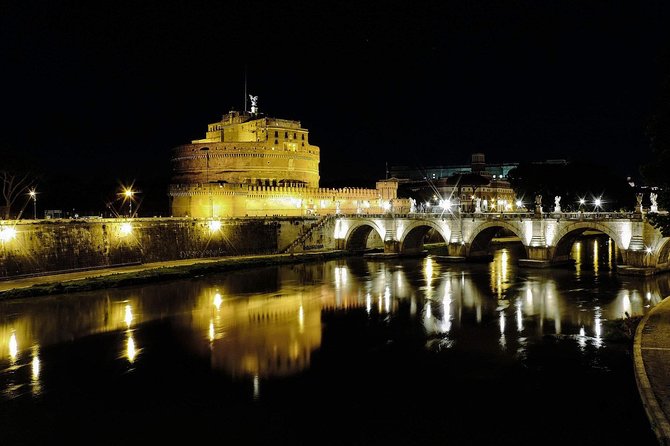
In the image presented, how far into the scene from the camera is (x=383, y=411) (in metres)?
12.0

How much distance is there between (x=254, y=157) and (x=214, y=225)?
13823mm

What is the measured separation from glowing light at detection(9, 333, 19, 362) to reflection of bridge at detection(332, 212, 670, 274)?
24.9 metres

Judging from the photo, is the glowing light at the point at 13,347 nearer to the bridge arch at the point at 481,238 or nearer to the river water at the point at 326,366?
the river water at the point at 326,366

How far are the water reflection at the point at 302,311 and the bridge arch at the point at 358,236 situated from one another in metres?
10.8

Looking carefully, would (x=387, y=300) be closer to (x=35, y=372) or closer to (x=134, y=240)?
(x=35, y=372)

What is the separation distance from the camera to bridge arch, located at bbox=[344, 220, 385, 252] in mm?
43409

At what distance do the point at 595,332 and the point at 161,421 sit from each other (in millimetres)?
12658

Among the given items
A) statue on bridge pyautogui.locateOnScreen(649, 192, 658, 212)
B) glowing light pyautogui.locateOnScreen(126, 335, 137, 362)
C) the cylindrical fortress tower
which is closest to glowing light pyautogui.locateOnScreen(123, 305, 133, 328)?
glowing light pyautogui.locateOnScreen(126, 335, 137, 362)

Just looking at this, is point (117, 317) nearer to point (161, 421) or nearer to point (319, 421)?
point (161, 421)

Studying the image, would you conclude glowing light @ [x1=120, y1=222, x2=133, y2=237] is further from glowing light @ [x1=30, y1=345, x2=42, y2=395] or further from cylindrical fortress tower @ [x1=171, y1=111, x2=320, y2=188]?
cylindrical fortress tower @ [x1=171, y1=111, x2=320, y2=188]

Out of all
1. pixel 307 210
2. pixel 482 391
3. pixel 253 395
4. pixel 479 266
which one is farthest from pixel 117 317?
pixel 307 210

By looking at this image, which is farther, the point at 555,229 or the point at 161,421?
the point at 555,229

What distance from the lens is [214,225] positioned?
128ft

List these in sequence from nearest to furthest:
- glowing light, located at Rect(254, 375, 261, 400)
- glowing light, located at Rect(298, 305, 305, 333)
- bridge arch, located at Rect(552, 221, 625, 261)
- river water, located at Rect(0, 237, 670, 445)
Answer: river water, located at Rect(0, 237, 670, 445), glowing light, located at Rect(254, 375, 261, 400), glowing light, located at Rect(298, 305, 305, 333), bridge arch, located at Rect(552, 221, 625, 261)
